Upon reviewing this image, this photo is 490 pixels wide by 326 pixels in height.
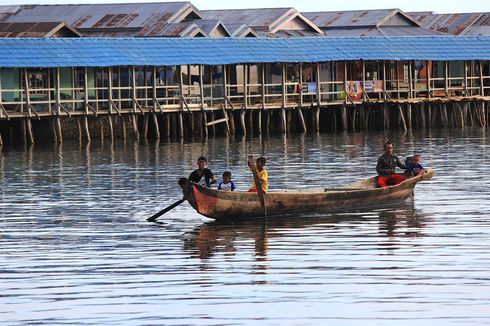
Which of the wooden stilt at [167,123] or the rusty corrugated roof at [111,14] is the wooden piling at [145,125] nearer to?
the wooden stilt at [167,123]

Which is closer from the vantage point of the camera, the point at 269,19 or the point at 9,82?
the point at 9,82

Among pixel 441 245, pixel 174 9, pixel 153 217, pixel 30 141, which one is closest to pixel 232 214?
pixel 153 217

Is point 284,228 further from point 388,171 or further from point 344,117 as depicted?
point 344,117

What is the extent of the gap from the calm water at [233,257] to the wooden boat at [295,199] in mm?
278

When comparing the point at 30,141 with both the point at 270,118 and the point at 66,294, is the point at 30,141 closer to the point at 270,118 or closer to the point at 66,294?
the point at 270,118

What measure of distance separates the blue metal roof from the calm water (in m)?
12.2

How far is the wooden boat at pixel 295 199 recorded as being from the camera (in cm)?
2458

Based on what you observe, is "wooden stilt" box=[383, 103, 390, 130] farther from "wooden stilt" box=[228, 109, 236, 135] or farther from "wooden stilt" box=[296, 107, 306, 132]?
"wooden stilt" box=[228, 109, 236, 135]

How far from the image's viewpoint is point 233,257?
69.0 feet

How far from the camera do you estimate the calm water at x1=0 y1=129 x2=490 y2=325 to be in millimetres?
16656

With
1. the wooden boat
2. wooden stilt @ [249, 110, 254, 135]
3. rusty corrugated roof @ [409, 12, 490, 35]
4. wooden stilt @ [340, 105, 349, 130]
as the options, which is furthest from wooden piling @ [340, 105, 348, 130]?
the wooden boat

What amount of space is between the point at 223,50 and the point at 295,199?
28.0 meters

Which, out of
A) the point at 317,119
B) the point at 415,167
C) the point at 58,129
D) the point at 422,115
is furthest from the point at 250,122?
the point at 415,167

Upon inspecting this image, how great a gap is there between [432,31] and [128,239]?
161 ft
